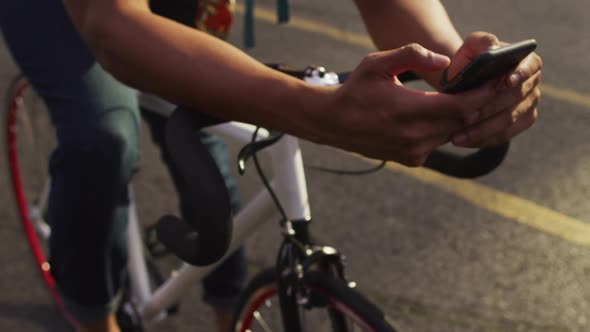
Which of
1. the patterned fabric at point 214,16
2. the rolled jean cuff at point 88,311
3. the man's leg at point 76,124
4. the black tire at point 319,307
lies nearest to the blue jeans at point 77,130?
the man's leg at point 76,124

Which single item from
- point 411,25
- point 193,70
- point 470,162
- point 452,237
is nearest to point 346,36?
point 452,237

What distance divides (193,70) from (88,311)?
1.20 metres

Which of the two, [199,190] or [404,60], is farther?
[199,190]

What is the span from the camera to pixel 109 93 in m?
1.81

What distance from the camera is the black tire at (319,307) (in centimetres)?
147

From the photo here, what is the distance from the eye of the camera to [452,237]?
3289mm

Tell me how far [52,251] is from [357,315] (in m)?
0.89

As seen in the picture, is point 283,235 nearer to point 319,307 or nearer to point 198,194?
point 319,307

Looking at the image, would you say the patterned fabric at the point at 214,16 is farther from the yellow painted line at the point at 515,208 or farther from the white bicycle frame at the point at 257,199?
the yellow painted line at the point at 515,208

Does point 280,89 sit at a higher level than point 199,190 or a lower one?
higher

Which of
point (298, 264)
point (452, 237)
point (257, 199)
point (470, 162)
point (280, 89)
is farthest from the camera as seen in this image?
point (452, 237)

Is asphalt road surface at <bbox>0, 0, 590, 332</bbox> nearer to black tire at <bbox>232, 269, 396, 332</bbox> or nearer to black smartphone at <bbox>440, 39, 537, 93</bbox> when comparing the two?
black tire at <bbox>232, 269, 396, 332</bbox>

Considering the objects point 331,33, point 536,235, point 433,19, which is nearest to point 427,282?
point 536,235

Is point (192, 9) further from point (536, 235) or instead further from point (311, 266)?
point (536, 235)
